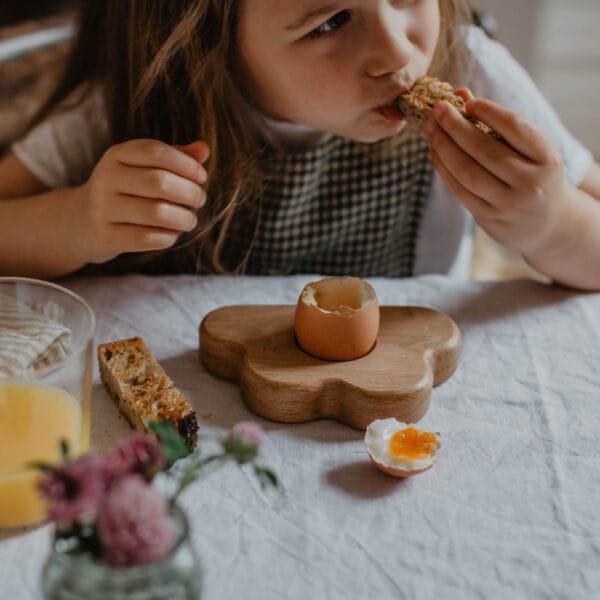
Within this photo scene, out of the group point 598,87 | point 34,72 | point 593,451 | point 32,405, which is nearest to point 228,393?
point 32,405

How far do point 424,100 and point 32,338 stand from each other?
1.62 feet

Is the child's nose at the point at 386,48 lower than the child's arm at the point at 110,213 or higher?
higher

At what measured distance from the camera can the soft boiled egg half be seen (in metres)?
0.60

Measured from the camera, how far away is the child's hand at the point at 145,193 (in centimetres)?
80

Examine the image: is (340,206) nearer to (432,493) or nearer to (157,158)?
(157,158)

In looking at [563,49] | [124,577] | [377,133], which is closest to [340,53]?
[377,133]

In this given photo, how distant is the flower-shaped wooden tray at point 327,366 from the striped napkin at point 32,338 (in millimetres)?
142

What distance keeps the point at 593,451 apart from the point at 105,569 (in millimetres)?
431

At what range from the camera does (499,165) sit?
782 mm

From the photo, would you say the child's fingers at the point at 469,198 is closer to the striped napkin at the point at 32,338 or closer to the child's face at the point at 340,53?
the child's face at the point at 340,53

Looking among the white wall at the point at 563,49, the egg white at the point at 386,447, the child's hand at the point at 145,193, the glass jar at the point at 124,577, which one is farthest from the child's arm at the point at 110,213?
the white wall at the point at 563,49

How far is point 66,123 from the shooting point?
1044mm

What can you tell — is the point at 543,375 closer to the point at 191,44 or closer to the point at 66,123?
the point at 191,44

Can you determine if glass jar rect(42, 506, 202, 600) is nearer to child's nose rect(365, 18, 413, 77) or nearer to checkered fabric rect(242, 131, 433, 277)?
child's nose rect(365, 18, 413, 77)
